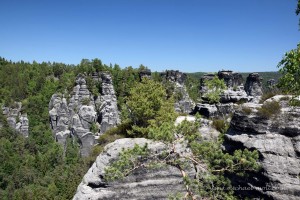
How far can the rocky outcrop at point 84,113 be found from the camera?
7791 cm

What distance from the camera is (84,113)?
79.1 m

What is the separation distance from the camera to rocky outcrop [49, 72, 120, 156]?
7791cm

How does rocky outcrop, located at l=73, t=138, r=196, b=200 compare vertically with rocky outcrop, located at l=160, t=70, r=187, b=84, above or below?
below

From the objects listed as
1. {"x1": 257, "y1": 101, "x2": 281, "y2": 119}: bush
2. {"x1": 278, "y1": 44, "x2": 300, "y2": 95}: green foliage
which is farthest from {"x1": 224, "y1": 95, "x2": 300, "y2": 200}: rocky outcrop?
{"x1": 278, "y1": 44, "x2": 300, "y2": 95}: green foliage

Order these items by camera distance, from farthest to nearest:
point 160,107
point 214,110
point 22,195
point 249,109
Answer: point 22,195
point 214,110
point 160,107
point 249,109

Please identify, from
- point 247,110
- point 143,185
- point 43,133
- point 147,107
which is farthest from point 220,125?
point 43,133

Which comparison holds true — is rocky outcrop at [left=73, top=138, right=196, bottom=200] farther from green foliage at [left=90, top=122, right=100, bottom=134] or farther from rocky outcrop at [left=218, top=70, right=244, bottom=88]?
green foliage at [left=90, top=122, right=100, bottom=134]

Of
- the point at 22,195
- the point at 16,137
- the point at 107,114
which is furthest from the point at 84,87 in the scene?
the point at 22,195

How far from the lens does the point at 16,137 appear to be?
270ft

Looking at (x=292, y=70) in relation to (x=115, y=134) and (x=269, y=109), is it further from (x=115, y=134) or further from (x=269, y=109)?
(x=115, y=134)

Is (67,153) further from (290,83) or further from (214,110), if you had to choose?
(290,83)

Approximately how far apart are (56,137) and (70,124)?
5129 mm

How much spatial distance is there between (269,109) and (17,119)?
82.3m

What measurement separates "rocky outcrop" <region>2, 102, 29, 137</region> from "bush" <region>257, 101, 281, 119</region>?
258 ft
